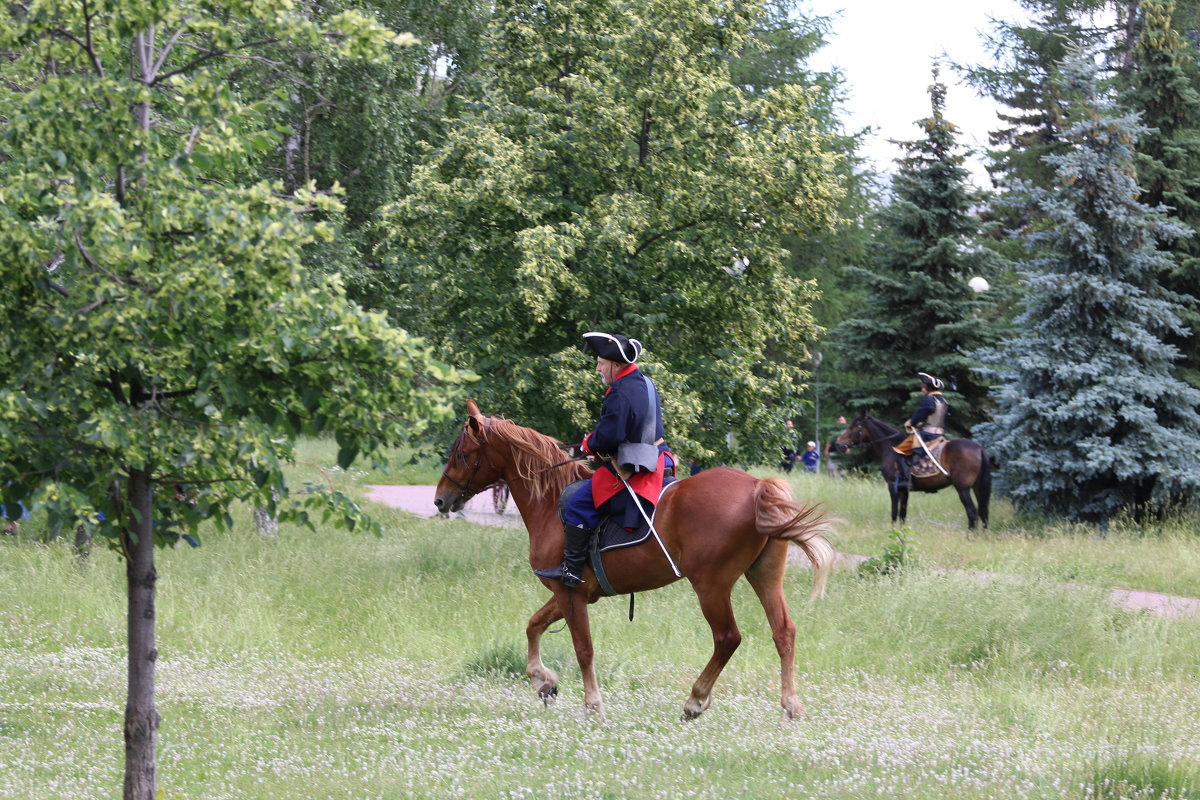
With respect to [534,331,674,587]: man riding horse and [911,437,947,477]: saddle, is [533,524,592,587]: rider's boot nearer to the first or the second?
[534,331,674,587]: man riding horse

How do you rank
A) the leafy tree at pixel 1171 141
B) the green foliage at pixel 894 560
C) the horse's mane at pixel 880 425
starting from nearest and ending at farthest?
the green foliage at pixel 894 560 → the horse's mane at pixel 880 425 → the leafy tree at pixel 1171 141

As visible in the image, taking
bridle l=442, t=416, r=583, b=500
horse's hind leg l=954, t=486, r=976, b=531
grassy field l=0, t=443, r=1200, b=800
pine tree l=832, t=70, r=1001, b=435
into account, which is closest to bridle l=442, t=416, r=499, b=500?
bridle l=442, t=416, r=583, b=500

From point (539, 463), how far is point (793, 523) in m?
2.12

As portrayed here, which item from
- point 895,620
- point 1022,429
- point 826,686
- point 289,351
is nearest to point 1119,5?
point 1022,429

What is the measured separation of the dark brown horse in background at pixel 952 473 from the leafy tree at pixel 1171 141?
5482 millimetres

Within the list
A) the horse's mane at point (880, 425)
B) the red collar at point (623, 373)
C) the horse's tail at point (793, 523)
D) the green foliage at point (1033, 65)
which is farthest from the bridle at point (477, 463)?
the green foliage at point (1033, 65)

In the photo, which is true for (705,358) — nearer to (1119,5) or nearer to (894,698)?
(894,698)

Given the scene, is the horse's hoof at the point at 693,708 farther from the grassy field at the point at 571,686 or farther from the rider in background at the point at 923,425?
the rider in background at the point at 923,425

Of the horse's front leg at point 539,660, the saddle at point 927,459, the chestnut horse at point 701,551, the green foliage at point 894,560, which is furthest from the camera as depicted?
the saddle at point 927,459

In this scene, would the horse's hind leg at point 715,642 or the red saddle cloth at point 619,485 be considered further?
the red saddle cloth at point 619,485

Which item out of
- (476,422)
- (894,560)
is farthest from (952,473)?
(476,422)

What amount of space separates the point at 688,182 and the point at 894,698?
28.1ft

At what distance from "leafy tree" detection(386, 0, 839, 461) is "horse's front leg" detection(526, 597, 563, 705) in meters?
5.84

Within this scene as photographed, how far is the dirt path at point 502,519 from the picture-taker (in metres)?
12.6
